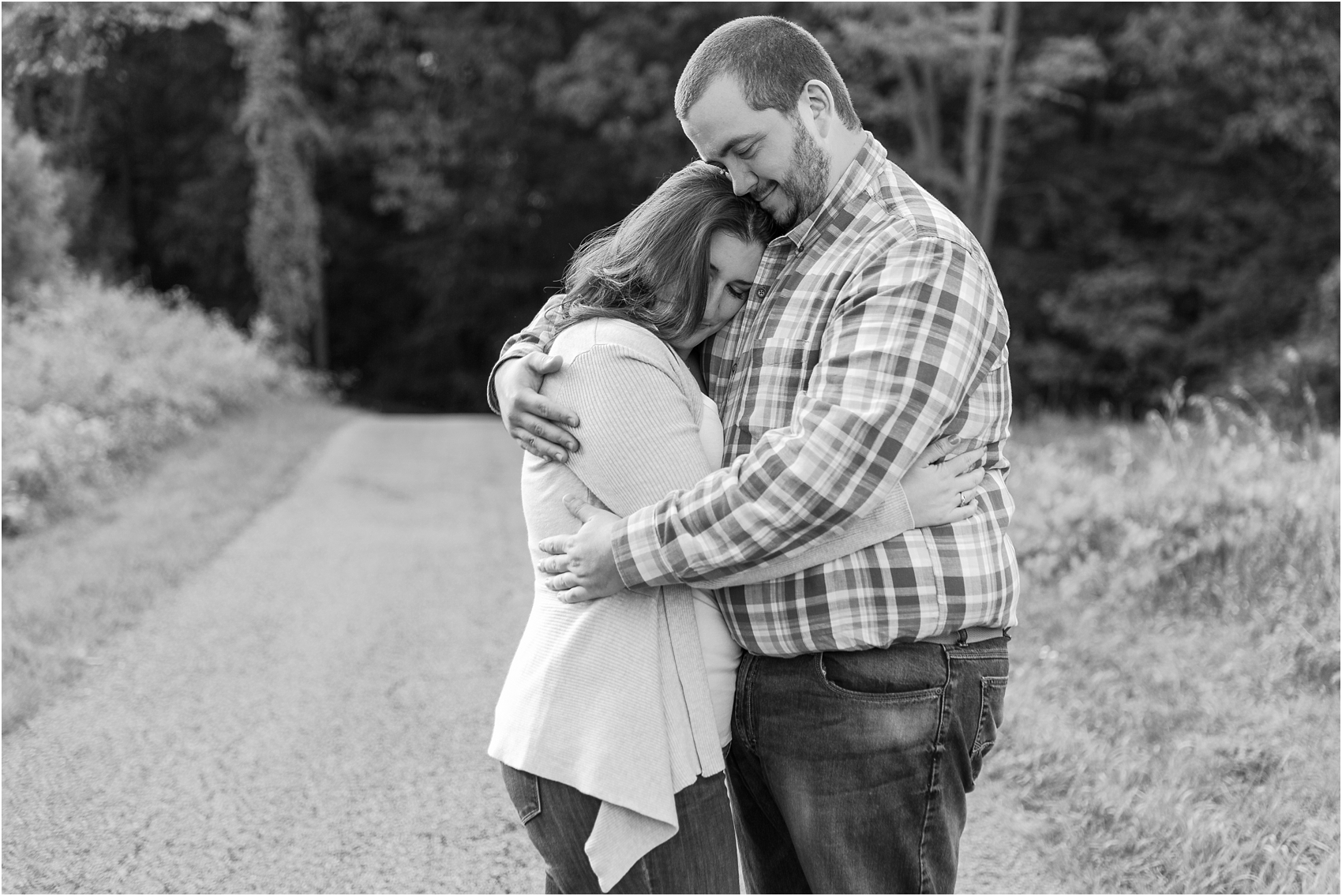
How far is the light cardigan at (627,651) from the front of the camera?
193 centimetres

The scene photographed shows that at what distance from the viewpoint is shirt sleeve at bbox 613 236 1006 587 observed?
1.84 meters

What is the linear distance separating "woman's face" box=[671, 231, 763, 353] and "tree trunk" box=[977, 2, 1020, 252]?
17859 millimetres

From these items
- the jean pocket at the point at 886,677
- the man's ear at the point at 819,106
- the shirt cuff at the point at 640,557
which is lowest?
the jean pocket at the point at 886,677

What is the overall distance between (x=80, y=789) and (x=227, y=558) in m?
3.24

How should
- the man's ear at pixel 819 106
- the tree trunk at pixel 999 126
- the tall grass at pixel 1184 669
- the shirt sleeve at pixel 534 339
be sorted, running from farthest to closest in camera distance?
1. the tree trunk at pixel 999 126
2. the tall grass at pixel 1184 669
3. the shirt sleeve at pixel 534 339
4. the man's ear at pixel 819 106

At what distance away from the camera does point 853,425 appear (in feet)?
6.02

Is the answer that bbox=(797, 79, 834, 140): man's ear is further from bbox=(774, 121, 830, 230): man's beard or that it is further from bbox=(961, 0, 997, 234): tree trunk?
bbox=(961, 0, 997, 234): tree trunk

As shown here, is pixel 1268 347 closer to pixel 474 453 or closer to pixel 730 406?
pixel 474 453

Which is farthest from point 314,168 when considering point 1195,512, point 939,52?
point 1195,512

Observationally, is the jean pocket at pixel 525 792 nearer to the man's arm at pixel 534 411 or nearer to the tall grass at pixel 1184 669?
the man's arm at pixel 534 411

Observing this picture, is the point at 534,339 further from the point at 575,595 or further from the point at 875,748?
the point at 875,748

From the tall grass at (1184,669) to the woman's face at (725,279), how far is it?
2.10m

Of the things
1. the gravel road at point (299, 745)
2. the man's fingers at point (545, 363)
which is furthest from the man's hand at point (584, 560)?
the gravel road at point (299, 745)

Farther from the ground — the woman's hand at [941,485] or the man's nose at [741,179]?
the man's nose at [741,179]
